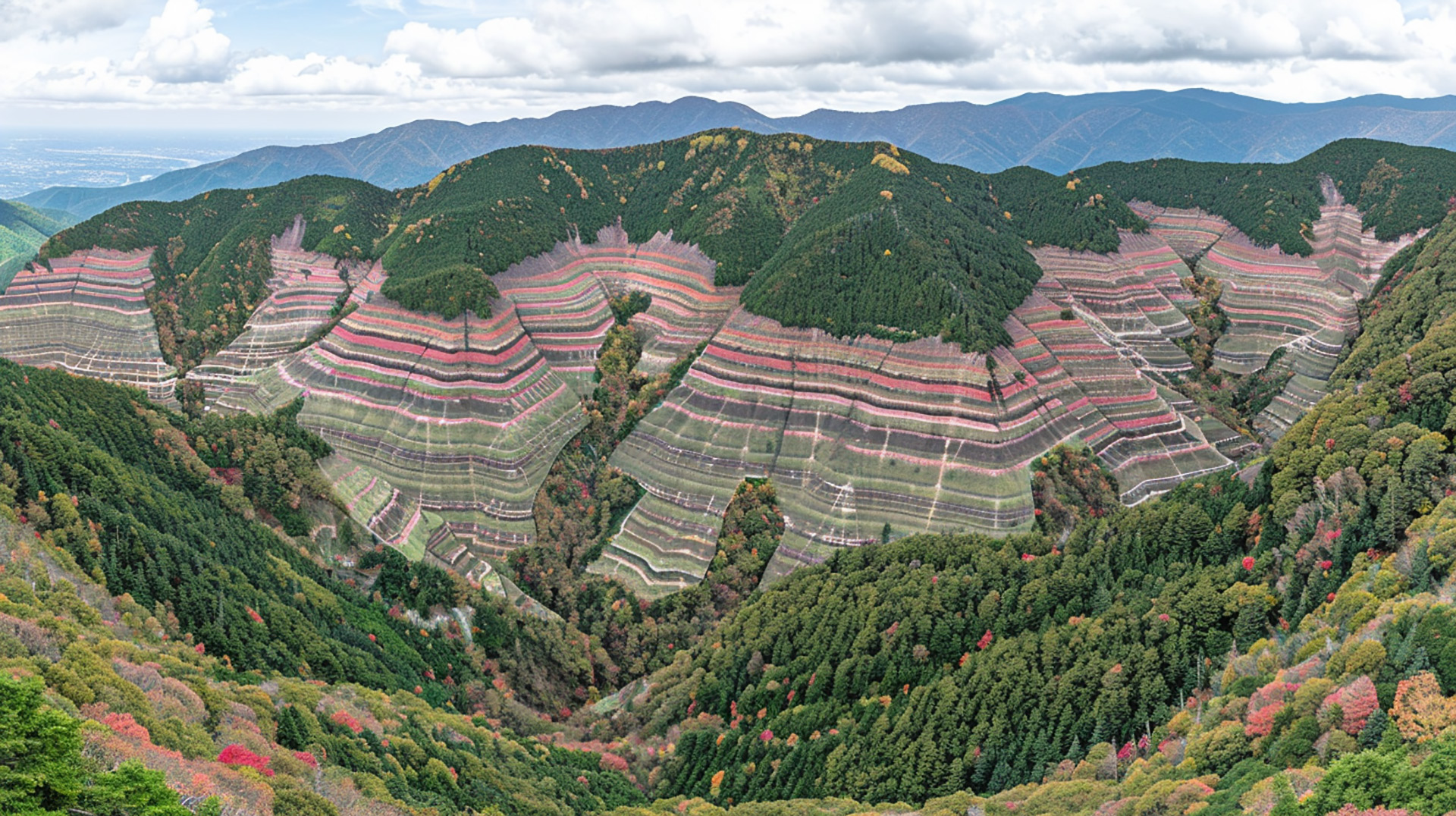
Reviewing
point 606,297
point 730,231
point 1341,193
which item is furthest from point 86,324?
point 1341,193

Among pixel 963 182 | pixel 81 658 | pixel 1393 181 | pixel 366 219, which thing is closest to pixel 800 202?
pixel 963 182

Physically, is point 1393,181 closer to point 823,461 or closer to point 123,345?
point 823,461

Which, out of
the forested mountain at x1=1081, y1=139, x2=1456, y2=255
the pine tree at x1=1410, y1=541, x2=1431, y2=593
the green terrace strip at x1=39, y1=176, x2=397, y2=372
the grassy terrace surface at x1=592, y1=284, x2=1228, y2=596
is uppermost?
the forested mountain at x1=1081, y1=139, x2=1456, y2=255

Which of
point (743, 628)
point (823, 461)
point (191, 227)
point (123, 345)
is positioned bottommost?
point (743, 628)

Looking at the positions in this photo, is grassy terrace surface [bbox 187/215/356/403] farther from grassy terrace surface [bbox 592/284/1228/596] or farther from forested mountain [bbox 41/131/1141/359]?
grassy terrace surface [bbox 592/284/1228/596]

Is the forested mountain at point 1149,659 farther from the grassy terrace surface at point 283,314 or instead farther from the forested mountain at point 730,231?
the grassy terrace surface at point 283,314

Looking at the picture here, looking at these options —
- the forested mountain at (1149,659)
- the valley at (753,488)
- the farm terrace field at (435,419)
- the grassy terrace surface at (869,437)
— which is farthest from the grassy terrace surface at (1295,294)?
the farm terrace field at (435,419)

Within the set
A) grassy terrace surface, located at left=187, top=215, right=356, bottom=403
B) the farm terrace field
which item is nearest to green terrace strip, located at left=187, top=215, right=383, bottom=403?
grassy terrace surface, located at left=187, top=215, right=356, bottom=403
